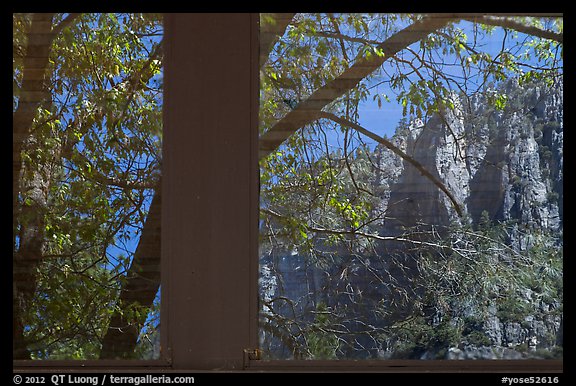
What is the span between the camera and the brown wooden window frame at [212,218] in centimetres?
222

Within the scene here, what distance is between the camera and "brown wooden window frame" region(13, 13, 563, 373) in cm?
222

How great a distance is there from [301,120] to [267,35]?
0.92 ft

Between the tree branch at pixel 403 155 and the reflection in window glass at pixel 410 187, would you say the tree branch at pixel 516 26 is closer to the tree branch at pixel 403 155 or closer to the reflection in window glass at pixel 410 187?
the reflection in window glass at pixel 410 187

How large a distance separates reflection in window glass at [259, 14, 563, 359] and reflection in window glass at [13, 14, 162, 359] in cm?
36

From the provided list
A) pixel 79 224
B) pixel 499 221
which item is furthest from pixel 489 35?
pixel 79 224

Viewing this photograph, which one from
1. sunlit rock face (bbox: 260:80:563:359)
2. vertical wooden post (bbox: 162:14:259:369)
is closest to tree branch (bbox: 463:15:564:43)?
sunlit rock face (bbox: 260:80:563:359)

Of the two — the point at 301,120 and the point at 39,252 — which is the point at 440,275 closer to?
the point at 301,120

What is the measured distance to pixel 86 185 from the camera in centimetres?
230

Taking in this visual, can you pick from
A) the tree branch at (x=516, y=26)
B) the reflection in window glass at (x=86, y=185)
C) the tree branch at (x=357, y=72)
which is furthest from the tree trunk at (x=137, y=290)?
the tree branch at (x=516, y=26)

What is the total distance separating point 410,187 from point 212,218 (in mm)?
610

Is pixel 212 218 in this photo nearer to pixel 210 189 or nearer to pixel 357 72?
pixel 210 189

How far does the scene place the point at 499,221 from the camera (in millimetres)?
2305

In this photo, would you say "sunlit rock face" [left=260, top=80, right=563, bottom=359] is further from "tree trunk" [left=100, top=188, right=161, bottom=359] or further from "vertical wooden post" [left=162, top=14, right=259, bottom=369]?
"tree trunk" [left=100, top=188, right=161, bottom=359]

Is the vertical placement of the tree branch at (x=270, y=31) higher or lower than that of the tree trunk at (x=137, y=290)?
higher
